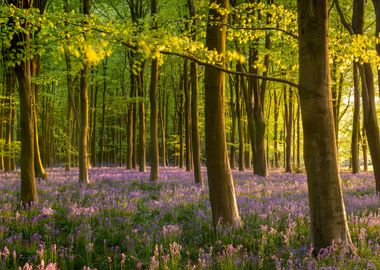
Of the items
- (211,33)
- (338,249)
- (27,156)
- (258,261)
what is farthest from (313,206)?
(27,156)

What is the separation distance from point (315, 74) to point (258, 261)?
9.52 ft

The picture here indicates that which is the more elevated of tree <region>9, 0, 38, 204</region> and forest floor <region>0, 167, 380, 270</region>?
tree <region>9, 0, 38, 204</region>

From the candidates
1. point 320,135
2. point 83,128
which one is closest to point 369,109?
point 320,135

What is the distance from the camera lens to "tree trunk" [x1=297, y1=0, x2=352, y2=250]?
525 cm

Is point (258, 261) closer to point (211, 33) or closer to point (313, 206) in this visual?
point (313, 206)

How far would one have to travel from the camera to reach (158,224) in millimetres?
7691

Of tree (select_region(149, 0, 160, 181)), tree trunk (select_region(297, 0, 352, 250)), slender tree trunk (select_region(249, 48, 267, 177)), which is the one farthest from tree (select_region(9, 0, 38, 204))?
slender tree trunk (select_region(249, 48, 267, 177))

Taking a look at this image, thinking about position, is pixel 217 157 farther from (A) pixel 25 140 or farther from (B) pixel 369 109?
(B) pixel 369 109

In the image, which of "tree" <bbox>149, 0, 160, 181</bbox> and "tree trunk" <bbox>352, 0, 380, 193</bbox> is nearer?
"tree trunk" <bbox>352, 0, 380, 193</bbox>

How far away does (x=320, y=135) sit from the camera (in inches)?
207

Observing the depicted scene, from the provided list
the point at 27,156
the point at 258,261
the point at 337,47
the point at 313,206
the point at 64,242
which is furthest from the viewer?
the point at 27,156

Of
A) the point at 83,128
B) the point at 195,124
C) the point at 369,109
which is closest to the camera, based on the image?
the point at 369,109

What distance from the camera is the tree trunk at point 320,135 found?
17.2 ft

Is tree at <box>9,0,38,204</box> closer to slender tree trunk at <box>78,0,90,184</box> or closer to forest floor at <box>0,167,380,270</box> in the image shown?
forest floor at <box>0,167,380,270</box>
